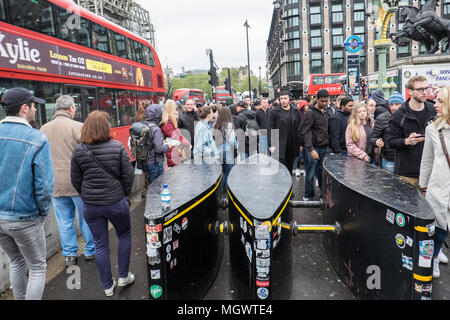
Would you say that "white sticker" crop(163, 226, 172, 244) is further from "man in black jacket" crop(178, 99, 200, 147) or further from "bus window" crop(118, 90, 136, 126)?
"bus window" crop(118, 90, 136, 126)

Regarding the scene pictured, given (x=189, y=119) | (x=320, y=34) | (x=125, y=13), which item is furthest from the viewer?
(x=320, y=34)

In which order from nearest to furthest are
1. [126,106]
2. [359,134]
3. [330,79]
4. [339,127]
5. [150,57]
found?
1. [359,134]
2. [339,127]
3. [126,106]
4. [150,57]
5. [330,79]

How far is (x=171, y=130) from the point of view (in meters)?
5.84

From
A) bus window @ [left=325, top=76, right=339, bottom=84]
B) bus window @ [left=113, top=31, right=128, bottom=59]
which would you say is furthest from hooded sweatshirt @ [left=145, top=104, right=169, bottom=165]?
bus window @ [left=325, top=76, right=339, bottom=84]

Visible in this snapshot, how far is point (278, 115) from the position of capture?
21.9ft

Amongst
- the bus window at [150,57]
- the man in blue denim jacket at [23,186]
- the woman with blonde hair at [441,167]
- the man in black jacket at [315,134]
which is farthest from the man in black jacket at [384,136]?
the bus window at [150,57]

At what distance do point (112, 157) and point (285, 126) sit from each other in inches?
168

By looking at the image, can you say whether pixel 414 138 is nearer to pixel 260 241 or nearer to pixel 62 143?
pixel 260 241

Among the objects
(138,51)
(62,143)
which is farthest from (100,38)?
(62,143)

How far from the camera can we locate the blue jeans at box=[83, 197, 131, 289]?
3.22 metres

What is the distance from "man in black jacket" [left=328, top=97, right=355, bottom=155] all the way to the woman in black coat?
4.32 m

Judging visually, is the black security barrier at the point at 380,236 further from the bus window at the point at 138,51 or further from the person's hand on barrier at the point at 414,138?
the bus window at the point at 138,51

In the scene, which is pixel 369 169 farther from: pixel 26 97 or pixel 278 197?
pixel 26 97

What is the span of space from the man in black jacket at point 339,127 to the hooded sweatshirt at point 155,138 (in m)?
3.25
